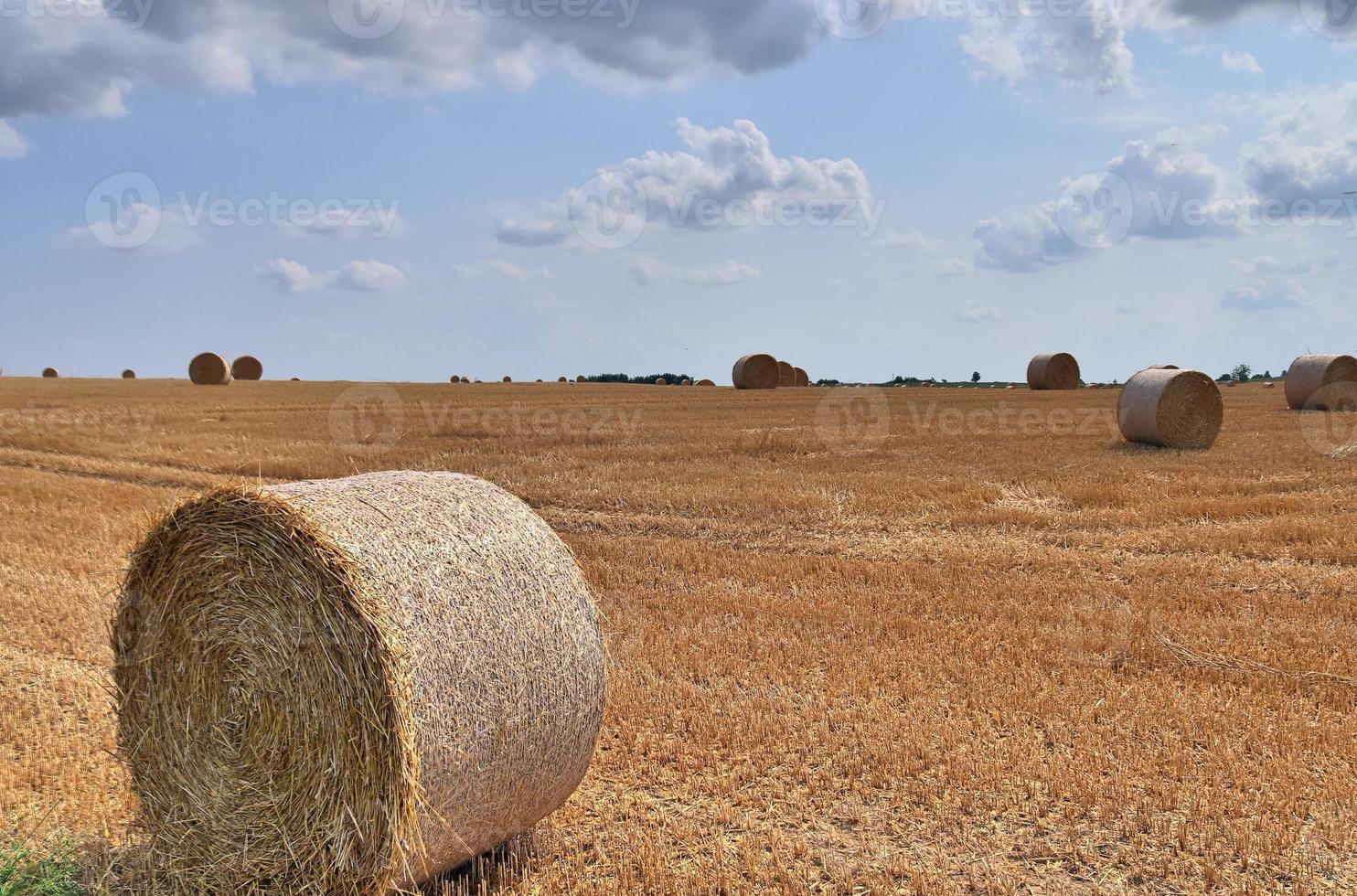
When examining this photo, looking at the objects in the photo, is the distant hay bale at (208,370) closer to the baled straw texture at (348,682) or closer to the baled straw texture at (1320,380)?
the baled straw texture at (1320,380)

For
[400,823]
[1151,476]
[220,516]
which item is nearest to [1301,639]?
[400,823]

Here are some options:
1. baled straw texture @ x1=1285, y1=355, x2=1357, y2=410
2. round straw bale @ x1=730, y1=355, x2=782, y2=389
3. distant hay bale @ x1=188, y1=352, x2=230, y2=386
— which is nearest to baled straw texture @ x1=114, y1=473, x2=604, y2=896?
baled straw texture @ x1=1285, y1=355, x2=1357, y2=410

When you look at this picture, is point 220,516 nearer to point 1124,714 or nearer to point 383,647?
point 383,647

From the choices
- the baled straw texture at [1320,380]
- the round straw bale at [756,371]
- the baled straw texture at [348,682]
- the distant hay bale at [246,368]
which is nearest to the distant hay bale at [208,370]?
the distant hay bale at [246,368]

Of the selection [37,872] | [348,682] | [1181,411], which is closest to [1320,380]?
[1181,411]

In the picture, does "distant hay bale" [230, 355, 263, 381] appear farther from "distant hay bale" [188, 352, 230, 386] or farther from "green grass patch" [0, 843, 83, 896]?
"green grass patch" [0, 843, 83, 896]

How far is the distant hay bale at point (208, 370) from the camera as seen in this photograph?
47625mm

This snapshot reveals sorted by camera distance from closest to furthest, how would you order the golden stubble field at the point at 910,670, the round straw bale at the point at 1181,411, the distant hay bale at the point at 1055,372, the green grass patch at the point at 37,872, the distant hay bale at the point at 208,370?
1. the green grass patch at the point at 37,872
2. the golden stubble field at the point at 910,670
3. the round straw bale at the point at 1181,411
4. the distant hay bale at the point at 1055,372
5. the distant hay bale at the point at 208,370

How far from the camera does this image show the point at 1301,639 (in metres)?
7.98

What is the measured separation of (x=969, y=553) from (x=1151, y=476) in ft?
21.0

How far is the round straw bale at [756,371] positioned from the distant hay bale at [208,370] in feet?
78.4

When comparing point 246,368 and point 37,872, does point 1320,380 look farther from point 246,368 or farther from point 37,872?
point 246,368

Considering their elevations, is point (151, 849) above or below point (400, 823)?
below

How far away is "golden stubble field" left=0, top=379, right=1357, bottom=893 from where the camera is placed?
4.86 metres
